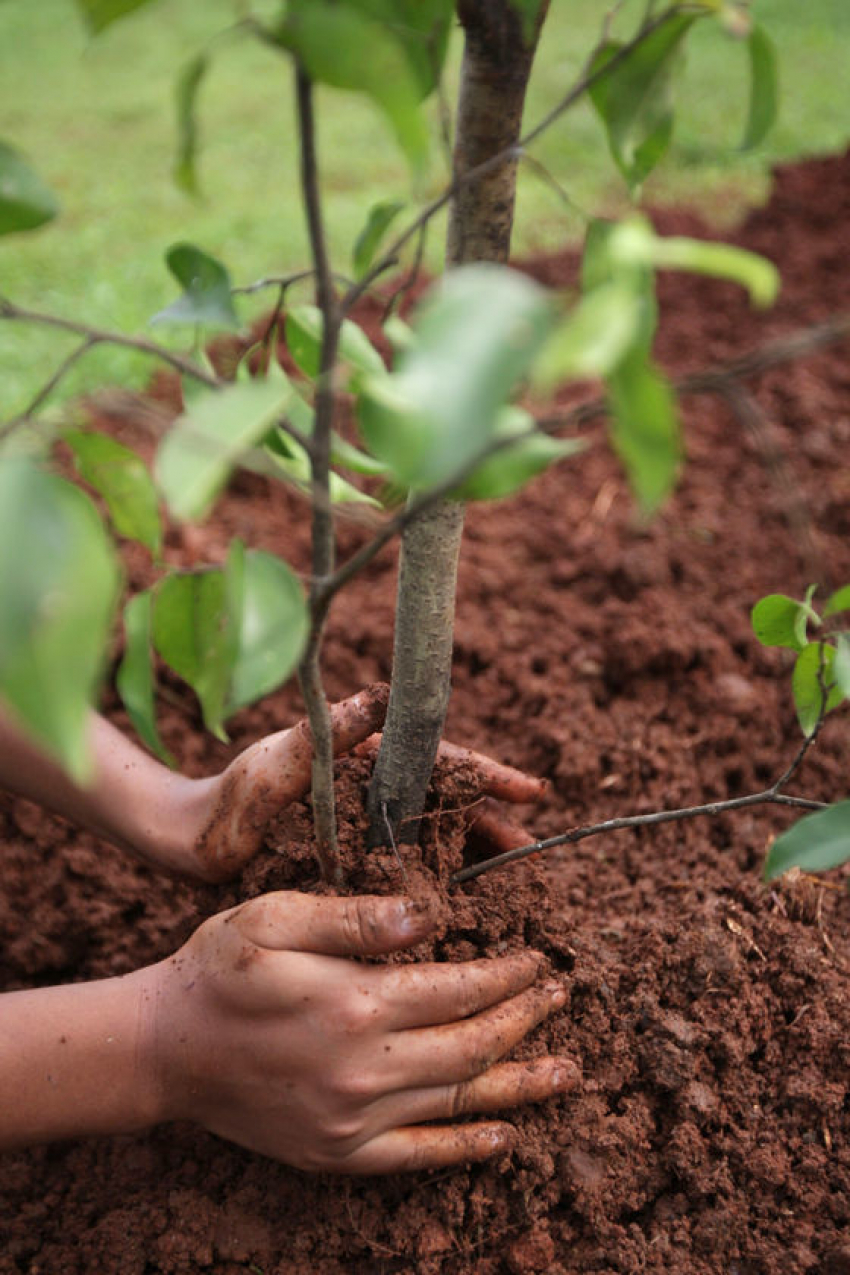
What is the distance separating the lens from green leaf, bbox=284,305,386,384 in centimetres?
88

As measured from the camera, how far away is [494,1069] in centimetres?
99

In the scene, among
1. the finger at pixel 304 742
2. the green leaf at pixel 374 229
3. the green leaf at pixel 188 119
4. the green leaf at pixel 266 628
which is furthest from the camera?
the finger at pixel 304 742

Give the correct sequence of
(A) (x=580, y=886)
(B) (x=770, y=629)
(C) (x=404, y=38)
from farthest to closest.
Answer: (A) (x=580, y=886), (B) (x=770, y=629), (C) (x=404, y=38)

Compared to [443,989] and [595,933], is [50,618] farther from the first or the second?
[595,933]

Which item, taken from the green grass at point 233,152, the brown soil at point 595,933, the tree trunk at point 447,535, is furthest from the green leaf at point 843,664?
the green grass at point 233,152

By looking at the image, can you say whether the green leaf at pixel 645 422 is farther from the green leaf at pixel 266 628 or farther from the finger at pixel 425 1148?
the finger at pixel 425 1148

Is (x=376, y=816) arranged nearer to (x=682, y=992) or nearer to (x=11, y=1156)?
(x=682, y=992)

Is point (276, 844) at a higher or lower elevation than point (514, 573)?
higher

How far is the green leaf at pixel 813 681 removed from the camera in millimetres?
897

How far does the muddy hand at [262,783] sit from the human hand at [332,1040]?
5.5 inches

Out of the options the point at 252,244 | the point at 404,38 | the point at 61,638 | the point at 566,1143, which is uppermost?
the point at 404,38

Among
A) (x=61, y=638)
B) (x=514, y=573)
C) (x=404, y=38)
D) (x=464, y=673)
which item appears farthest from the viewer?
(x=514, y=573)

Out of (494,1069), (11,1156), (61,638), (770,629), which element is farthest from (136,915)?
(61,638)

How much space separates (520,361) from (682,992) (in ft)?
2.84
